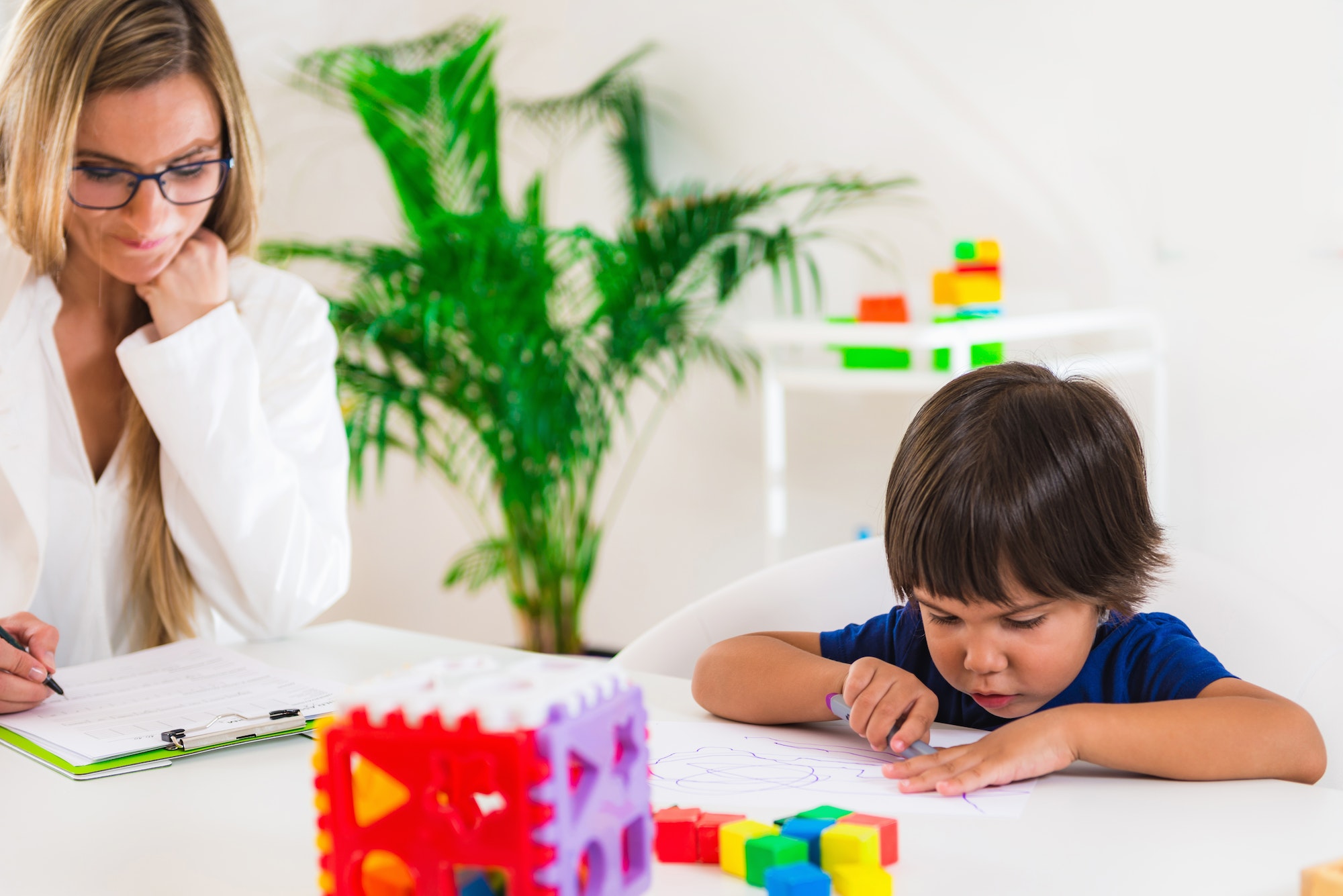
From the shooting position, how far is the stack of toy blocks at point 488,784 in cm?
45

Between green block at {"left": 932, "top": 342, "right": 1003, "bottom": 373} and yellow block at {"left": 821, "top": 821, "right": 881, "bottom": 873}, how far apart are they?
1.51 m

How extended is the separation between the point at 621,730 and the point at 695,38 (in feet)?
8.44

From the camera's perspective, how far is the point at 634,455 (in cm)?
309

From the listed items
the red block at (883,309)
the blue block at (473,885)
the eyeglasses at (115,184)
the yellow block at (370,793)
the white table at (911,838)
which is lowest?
the white table at (911,838)

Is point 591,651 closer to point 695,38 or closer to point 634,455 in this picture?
point 634,455

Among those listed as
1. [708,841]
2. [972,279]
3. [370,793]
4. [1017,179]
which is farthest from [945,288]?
[370,793]

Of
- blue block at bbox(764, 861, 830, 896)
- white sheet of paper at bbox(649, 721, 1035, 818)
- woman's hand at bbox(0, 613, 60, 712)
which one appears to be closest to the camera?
blue block at bbox(764, 861, 830, 896)

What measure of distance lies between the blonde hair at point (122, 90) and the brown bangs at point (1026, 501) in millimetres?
789

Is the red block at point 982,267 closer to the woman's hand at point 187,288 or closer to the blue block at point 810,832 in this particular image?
the woman's hand at point 187,288

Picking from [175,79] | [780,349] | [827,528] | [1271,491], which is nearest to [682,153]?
[780,349]

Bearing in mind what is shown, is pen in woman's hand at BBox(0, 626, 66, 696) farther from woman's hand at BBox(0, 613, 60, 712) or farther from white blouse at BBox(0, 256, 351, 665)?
white blouse at BBox(0, 256, 351, 665)

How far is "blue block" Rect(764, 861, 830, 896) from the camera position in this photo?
0.57 metres

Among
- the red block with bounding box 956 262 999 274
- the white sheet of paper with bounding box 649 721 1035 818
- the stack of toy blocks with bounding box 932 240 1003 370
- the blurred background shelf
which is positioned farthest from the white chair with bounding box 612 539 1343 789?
the red block with bounding box 956 262 999 274

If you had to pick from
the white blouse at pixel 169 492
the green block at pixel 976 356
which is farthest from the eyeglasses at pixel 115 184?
the green block at pixel 976 356
